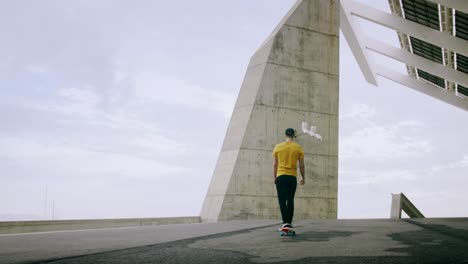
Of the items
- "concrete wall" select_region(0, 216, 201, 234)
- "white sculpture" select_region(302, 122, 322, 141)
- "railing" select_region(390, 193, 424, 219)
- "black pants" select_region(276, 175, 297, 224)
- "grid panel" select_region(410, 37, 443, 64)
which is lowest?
"concrete wall" select_region(0, 216, 201, 234)

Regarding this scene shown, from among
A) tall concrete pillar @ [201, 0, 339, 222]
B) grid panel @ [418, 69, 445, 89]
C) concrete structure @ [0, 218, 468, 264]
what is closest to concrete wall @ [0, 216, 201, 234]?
tall concrete pillar @ [201, 0, 339, 222]

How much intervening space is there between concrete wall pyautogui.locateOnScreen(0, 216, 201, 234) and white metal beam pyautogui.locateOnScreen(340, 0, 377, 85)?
1374 centimetres

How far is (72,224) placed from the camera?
15.8 meters

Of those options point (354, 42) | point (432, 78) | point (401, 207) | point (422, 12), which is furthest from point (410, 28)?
point (432, 78)

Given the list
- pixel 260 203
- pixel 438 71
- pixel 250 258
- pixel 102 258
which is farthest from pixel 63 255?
pixel 438 71

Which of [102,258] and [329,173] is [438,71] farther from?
[102,258]

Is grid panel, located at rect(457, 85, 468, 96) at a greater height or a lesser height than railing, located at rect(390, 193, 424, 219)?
greater

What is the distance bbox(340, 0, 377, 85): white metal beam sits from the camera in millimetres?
26641

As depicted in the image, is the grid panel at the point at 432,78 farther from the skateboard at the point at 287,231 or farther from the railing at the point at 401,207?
the skateboard at the point at 287,231

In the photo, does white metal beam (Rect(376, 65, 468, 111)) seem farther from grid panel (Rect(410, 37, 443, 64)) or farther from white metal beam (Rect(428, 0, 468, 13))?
white metal beam (Rect(428, 0, 468, 13))

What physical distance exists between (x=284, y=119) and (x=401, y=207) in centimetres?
557

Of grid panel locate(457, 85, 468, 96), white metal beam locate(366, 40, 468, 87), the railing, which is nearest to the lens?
the railing

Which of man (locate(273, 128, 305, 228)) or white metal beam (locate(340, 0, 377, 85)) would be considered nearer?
man (locate(273, 128, 305, 228))

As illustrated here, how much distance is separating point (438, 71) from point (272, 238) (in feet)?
82.1
